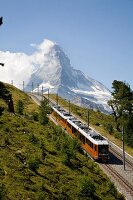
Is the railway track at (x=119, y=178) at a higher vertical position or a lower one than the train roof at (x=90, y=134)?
lower

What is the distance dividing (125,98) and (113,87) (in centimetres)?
545

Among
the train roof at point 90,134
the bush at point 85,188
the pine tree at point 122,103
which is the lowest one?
the bush at point 85,188

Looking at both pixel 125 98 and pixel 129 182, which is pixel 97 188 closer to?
pixel 129 182

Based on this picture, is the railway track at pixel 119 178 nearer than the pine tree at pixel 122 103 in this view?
Yes

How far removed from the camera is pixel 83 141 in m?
64.9

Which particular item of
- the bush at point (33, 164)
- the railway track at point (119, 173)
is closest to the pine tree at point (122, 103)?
the railway track at point (119, 173)

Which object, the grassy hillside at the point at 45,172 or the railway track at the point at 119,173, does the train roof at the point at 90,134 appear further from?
the railway track at the point at 119,173

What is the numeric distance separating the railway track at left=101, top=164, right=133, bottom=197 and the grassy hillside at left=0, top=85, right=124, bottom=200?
6.25 feet

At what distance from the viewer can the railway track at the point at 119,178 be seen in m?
44.2

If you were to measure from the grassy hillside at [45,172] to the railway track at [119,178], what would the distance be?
1.90 m


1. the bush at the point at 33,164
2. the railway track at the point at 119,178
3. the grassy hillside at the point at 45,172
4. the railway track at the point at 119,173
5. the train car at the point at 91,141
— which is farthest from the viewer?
the train car at the point at 91,141

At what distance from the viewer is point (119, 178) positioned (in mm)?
48906

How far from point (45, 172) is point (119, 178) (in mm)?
12867

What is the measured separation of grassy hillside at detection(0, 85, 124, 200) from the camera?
34125 mm
